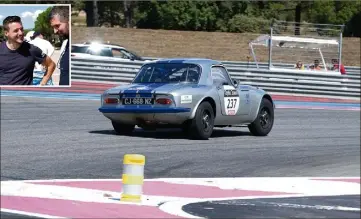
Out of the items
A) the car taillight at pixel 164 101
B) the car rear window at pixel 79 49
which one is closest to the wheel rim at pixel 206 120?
the car taillight at pixel 164 101

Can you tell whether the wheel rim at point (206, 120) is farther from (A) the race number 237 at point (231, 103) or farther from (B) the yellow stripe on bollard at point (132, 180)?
(B) the yellow stripe on bollard at point (132, 180)

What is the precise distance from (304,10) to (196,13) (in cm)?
593

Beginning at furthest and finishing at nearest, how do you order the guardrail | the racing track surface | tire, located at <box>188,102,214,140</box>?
the guardrail → tire, located at <box>188,102,214,140</box> → the racing track surface

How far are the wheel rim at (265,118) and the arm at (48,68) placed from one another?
34.0 feet

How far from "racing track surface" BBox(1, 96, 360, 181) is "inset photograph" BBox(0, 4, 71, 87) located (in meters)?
4.21

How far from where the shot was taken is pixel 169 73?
14922mm

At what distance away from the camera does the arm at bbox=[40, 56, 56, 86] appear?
19.8 feet

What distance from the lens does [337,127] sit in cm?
1886

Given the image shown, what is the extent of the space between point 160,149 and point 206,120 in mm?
1520

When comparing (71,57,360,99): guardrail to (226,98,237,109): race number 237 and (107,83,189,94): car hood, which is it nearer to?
(226,98,237,109): race number 237

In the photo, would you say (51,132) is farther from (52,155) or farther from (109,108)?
(52,155)

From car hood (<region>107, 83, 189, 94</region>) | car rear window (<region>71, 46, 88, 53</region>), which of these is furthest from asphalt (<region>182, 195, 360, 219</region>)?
car rear window (<region>71, 46, 88, 53</region>)

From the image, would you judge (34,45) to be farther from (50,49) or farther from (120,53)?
Result: (120,53)

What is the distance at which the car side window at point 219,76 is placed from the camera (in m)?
15.3
